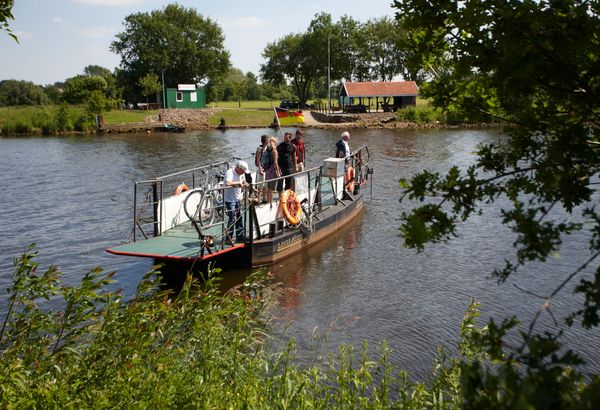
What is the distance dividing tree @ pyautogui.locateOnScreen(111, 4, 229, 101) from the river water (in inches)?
1750

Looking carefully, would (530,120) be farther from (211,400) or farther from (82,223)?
(82,223)

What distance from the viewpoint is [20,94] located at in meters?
96.9

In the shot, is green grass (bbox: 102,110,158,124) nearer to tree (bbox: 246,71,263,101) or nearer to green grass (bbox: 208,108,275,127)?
green grass (bbox: 208,108,275,127)

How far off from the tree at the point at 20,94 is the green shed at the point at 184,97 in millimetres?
36330

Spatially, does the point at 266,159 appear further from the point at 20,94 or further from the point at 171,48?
the point at 20,94

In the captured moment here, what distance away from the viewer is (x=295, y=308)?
12.8 metres

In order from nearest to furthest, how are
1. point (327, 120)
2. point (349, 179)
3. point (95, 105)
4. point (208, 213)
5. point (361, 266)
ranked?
point (208, 213) → point (361, 266) → point (349, 179) → point (95, 105) → point (327, 120)

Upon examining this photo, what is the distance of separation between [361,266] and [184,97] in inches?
2312

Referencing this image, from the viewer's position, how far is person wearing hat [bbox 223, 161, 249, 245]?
13.8 m

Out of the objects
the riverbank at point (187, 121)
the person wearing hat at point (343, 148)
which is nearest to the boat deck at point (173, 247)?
the person wearing hat at point (343, 148)

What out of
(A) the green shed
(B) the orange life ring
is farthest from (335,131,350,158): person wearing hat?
(A) the green shed

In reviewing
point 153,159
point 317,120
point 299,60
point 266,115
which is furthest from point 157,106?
point 153,159

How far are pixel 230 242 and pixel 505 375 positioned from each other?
11.5 metres

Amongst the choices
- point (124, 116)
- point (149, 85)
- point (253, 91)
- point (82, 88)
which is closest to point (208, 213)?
point (124, 116)
